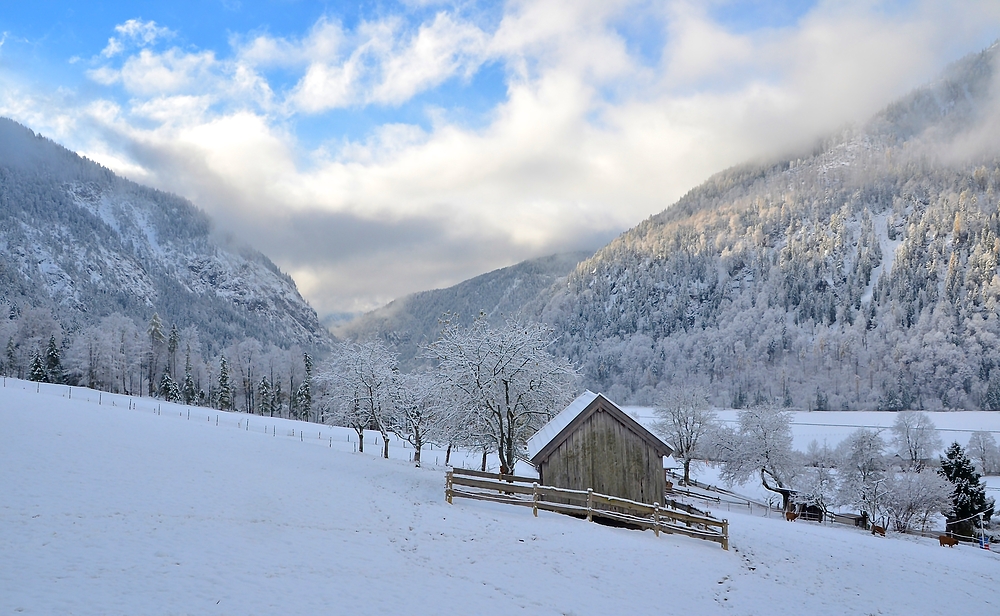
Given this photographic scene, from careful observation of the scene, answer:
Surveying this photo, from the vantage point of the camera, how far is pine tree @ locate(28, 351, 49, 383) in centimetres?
6969

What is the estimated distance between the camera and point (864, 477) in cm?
5072

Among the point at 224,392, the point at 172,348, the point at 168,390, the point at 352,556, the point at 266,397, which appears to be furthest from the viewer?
the point at 266,397

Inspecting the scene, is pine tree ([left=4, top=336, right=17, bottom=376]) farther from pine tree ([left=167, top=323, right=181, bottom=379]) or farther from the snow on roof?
the snow on roof

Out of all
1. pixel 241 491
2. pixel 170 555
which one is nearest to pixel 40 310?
pixel 241 491

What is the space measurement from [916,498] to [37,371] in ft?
320

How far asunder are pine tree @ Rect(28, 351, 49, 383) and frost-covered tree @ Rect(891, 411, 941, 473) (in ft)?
359

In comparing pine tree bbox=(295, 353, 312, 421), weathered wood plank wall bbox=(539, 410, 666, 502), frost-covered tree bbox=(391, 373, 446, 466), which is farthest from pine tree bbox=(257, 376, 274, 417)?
weathered wood plank wall bbox=(539, 410, 666, 502)

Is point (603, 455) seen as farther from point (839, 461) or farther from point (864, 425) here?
point (864, 425)

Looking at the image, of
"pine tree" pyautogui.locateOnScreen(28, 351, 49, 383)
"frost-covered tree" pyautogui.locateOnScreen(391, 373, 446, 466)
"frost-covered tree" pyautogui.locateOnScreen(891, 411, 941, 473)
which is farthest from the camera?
"pine tree" pyautogui.locateOnScreen(28, 351, 49, 383)

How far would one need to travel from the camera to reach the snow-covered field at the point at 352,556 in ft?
36.4

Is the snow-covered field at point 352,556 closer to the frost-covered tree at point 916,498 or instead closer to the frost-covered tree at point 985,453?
the frost-covered tree at point 916,498

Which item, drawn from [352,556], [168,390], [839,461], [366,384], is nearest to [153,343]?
[168,390]

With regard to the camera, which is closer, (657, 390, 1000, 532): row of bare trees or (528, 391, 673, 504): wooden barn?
(528, 391, 673, 504): wooden barn

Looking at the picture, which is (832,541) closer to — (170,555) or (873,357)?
(170,555)
